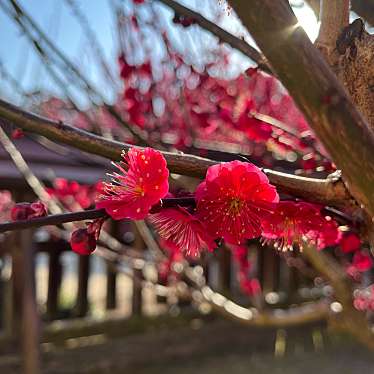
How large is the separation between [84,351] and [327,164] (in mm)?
3373

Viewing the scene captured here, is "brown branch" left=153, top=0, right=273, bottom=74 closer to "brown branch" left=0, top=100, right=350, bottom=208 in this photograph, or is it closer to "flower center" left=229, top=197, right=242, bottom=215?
"brown branch" left=0, top=100, right=350, bottom=208

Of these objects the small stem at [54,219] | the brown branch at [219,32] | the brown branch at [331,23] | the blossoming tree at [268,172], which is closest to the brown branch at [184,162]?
the blossoming tree at [268,172]

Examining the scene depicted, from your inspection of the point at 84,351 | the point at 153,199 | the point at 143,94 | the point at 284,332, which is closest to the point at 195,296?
the point at 143,94

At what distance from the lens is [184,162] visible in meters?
0.95

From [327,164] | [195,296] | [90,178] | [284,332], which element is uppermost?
[90,178]

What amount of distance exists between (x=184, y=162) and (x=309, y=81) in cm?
27

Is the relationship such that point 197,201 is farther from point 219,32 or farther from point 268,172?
point 219,32

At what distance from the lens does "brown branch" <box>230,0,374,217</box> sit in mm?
754

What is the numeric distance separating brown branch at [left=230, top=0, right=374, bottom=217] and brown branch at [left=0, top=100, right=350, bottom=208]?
0.49 ft

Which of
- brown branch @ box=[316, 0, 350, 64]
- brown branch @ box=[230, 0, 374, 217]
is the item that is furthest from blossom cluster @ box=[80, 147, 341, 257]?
brown branch @ box=[316, 0, 350, 64]

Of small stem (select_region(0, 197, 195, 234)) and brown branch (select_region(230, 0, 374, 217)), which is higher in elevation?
brown branch (select_region(230, 0, 374, 217))

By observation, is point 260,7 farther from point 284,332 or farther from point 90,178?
point 284,332

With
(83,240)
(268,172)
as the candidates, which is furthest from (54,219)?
(268,172)

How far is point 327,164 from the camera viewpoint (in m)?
1.54
